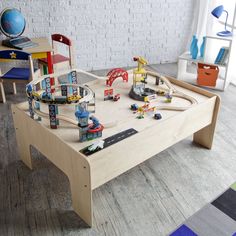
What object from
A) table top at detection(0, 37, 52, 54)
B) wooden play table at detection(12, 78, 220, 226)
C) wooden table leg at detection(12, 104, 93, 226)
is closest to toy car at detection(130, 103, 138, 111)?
wooden play table at detection(12, 78, 220, 226)

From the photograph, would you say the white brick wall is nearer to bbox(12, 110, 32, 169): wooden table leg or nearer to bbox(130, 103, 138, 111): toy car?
bbox(12, 110, 32, 169): wooden table leg

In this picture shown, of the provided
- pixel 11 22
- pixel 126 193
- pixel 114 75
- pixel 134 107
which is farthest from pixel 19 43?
pixel 126 193

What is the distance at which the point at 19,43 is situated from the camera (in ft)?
8.65

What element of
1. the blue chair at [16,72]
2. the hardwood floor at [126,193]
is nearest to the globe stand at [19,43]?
the blue chair at [16,72]

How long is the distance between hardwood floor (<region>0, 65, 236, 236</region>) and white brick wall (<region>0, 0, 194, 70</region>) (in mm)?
1395

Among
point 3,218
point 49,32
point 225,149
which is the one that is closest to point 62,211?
point 3,218

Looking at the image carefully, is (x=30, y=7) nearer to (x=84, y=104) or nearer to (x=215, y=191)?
(x=84, y=104)

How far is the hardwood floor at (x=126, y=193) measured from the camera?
4.85 feet

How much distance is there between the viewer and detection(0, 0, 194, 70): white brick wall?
3.01 m

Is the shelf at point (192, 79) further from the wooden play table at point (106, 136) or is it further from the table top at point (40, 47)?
the table top at point (40, 47)

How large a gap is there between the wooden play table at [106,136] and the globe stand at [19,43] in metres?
0.94

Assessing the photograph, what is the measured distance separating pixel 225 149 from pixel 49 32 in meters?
1.98

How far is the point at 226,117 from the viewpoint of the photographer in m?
2.52

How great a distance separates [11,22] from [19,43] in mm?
175
